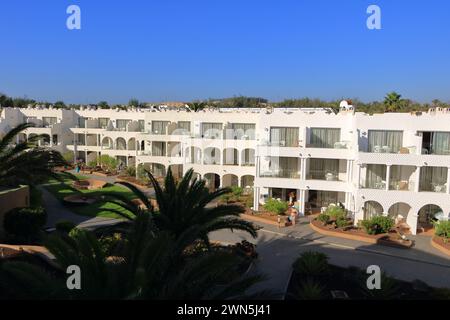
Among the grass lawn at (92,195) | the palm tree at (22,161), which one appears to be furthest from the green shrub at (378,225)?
the palm tree at (22,161)

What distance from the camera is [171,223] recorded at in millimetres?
14531

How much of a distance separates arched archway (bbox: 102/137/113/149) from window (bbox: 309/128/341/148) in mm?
26936

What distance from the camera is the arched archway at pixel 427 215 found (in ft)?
80.9

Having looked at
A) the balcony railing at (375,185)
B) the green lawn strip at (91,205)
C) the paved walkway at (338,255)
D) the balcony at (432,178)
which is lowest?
the paved walkway at (338,255)

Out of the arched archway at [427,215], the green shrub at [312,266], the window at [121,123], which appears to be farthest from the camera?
the window at [121,123]

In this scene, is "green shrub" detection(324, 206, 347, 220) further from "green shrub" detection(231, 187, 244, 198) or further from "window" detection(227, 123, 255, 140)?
"window" detection(227, 123, 255, 140)

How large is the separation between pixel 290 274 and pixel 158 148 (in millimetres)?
27119

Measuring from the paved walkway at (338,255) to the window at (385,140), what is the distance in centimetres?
618

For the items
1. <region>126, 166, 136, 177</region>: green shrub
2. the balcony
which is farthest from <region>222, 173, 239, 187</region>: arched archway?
the balcony

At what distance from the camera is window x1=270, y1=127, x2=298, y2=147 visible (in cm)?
2953

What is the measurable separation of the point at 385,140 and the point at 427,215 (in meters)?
5.36

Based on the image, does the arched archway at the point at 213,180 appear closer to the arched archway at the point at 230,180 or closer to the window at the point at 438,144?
the arched archway at the point at 230,180
